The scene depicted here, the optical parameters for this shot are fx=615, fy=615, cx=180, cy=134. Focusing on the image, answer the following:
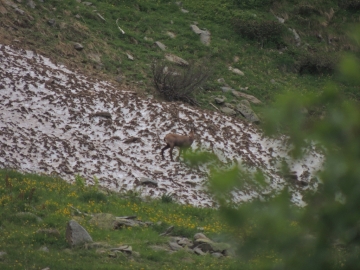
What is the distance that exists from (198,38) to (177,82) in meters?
7.97

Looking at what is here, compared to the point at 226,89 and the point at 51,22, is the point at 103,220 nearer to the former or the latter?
the point at 226,89

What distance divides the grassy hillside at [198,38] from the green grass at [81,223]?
978 centimetres

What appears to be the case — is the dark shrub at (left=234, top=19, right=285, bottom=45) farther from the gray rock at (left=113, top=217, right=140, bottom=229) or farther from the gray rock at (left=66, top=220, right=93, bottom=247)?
the gray rock at (left=66, top=220, right=93, bottom=247)

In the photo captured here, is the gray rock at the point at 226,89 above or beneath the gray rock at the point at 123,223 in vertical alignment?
beneath

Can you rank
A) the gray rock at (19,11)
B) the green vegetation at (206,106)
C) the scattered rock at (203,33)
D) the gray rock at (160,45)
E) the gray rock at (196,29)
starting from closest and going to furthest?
the green vegetation at (206,106)
the gray rock at (19,11)
the gray rock at (160,45)
the scattered rock at (203,33)
the gray rock at (196,29)

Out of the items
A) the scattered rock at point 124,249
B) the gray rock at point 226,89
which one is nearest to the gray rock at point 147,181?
the scattered rock at point 124,249

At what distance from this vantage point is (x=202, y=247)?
11445 mm

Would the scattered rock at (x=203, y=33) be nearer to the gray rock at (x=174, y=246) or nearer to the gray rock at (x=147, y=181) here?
the gray rock at (x=147, y=181)

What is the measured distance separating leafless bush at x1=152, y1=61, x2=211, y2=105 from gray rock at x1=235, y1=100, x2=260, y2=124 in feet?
5.83

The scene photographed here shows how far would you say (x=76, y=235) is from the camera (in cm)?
1057

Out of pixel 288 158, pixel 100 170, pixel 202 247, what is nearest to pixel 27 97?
Result: pixel 100 170

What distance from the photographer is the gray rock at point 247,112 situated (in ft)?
76.4

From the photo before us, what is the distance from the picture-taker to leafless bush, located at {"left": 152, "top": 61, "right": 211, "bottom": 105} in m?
23.2

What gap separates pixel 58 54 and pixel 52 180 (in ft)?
32.3
